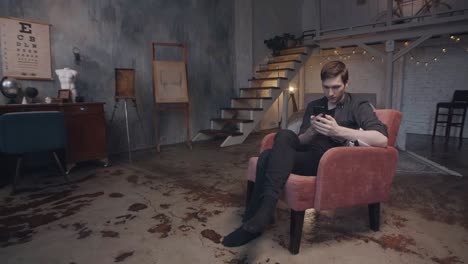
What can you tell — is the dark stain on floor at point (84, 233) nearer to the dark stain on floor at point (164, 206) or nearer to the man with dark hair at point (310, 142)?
the dark stain on floor at point (164, 206)

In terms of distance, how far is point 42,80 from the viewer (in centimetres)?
378

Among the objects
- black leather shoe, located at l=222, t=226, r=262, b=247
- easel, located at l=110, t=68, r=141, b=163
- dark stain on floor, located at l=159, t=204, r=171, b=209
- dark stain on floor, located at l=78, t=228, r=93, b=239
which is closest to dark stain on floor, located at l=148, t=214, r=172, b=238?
dark stain on floor, located at l=159, t=204, r=171, b=209

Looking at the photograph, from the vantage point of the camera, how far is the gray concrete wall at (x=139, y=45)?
155 inches

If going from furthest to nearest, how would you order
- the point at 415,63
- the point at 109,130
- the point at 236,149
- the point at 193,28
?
the point at 415,63 → the point at 193,28 → the point at 236,149 → the point at 109,130

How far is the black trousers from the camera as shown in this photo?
157cm

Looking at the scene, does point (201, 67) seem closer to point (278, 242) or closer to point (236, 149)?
point (236, 149)

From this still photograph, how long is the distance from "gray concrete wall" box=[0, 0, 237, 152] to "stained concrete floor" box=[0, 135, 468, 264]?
166 cm

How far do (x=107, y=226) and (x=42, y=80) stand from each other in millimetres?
2714

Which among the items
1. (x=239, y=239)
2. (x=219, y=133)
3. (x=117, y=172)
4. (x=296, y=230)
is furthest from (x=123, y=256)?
(x=219, y=133)

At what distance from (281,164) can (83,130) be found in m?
2.96

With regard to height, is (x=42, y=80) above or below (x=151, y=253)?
above

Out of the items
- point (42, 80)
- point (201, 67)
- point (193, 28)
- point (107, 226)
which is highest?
point (193, 28)

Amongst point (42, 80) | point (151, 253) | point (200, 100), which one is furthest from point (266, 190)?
point (200, 100)

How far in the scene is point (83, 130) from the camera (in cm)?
361
